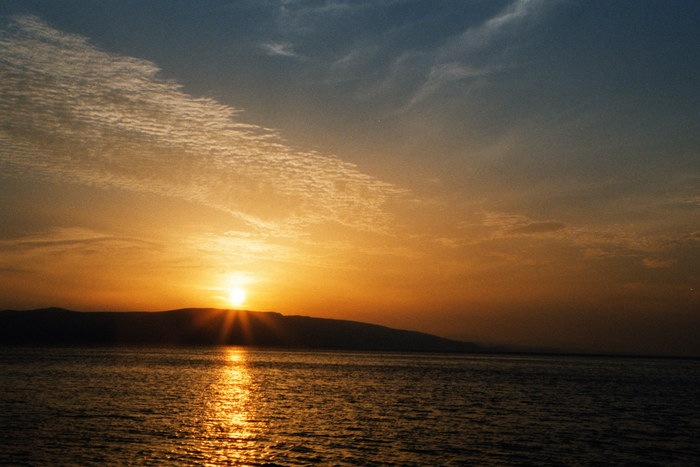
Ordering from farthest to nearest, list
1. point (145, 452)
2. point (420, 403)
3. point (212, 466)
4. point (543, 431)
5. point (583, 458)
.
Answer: point (420, 403) → point (543, 431) → point (583, 458) → point (145, 452) → point (212, 466)

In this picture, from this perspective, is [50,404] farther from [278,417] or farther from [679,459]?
[679,459]

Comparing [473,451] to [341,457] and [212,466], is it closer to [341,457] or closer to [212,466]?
[341,457]

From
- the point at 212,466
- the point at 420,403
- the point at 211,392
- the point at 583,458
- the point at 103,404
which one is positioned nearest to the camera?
the point at 212,466

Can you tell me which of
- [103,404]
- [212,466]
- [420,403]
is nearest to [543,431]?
[420,403]

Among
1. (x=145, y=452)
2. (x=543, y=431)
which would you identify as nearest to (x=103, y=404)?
(x=145, y=452)

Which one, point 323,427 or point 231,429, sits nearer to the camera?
point 231,429

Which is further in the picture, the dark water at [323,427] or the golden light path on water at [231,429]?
the dark water at [323,427]

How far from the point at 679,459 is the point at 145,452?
3748 centimetres

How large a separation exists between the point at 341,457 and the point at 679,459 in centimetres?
2470

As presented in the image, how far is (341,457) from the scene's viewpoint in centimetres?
3625

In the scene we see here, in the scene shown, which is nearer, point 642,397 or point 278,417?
point 278,417

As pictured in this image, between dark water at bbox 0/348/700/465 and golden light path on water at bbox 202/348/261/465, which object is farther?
dark water at bbox 0/348/700/465

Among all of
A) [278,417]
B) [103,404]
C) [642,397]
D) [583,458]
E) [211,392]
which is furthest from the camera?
[642,397]

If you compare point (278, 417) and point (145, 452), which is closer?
point (145, 452)
